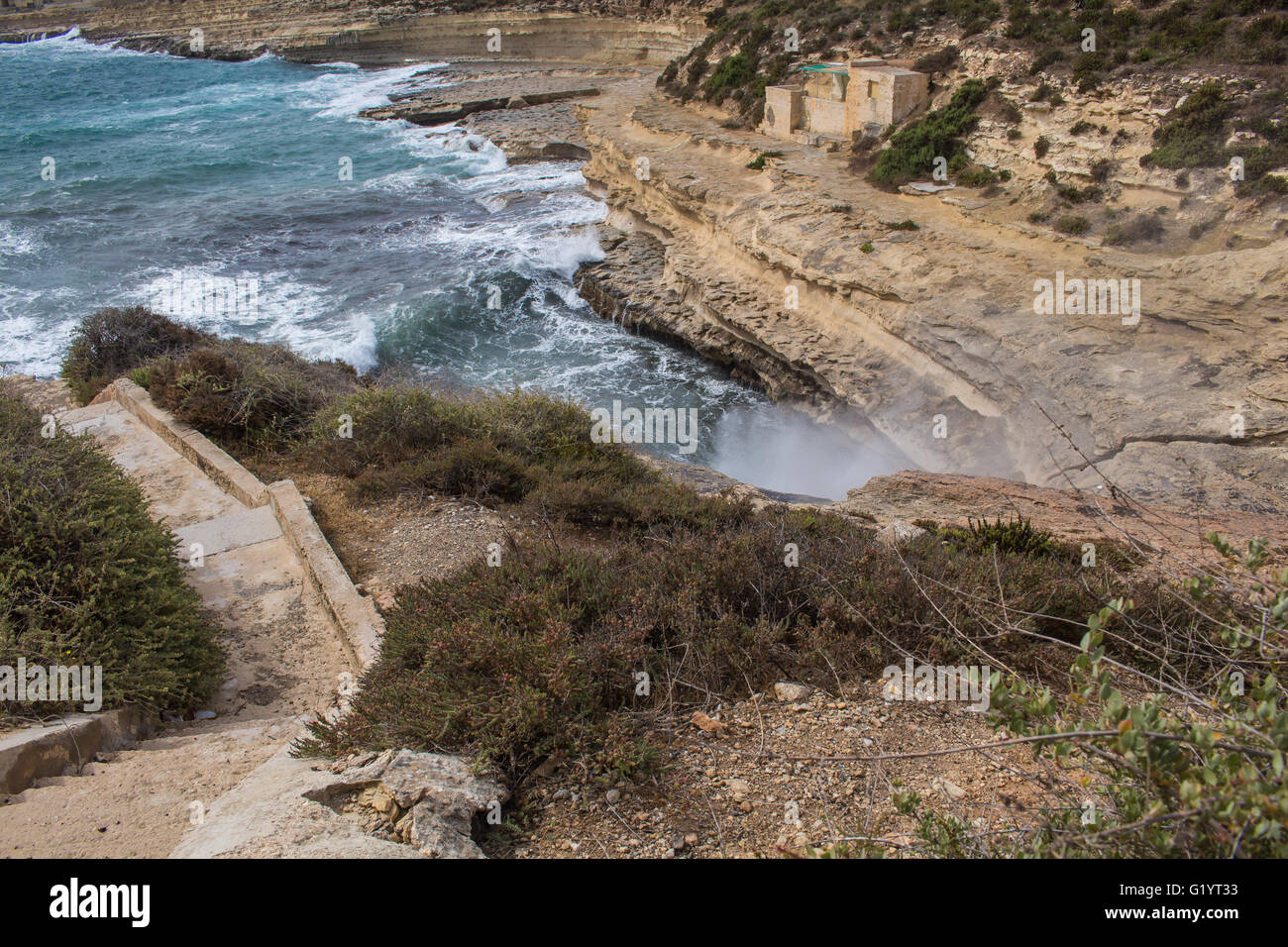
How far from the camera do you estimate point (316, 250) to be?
25.7 metres

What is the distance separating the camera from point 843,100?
869 inches

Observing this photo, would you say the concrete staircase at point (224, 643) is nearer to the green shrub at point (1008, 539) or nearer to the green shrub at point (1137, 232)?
the green shrub at point (1008, 539)

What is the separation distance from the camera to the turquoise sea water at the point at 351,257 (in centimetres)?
1866

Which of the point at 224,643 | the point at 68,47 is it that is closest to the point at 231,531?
the point at 224,643

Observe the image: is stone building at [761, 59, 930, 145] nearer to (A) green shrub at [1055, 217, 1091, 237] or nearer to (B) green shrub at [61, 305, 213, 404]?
(A) green shrub at [1055, 217, 1091, 237]

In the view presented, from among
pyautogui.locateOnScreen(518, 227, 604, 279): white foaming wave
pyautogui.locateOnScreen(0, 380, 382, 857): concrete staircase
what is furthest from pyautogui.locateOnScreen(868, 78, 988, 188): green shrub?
pyautogui.locateOnScreen(0, 380, 382, 857): concrete staircase

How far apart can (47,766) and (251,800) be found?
6.34 feet

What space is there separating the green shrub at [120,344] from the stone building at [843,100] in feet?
56.0

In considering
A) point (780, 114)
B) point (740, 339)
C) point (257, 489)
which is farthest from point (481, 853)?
point (780, 114)

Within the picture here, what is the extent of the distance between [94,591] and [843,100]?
22008mm

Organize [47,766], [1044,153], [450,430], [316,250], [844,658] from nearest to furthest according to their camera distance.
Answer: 1. [47,766]
2. [844,658]
3. [450,430]
4. [1044,153]
5. [316,250]

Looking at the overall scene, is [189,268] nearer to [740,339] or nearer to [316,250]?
[316,250]

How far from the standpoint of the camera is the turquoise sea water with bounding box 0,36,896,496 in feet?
61.2

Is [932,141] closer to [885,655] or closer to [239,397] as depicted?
[239,397]
